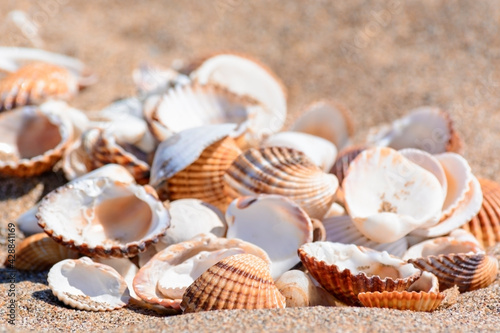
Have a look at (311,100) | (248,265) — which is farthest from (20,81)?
(248,265)

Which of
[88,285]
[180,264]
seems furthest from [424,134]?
[88,285]

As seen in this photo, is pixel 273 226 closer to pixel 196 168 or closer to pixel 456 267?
pixel 196 168

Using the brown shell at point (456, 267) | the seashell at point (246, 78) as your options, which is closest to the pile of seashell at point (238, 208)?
the brown shell at point (456, 267)

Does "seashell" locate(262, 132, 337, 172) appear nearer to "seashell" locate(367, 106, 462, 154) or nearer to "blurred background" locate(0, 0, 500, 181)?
"seashell" locate(367, 106, 462, 154)

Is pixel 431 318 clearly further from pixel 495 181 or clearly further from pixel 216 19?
pixel 216 19

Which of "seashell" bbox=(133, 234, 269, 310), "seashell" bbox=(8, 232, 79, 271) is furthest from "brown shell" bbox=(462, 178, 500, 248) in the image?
"seashell" bbox=(8, 232, 79, 271)

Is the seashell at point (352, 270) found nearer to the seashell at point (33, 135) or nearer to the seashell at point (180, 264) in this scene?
the seashell at point (180, 264)
